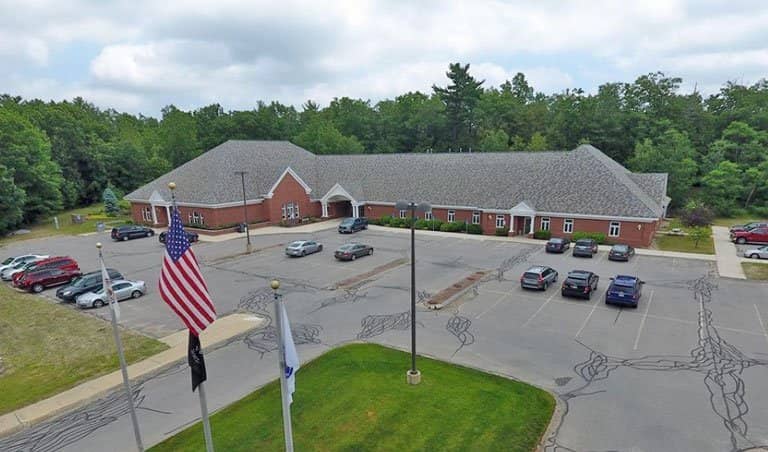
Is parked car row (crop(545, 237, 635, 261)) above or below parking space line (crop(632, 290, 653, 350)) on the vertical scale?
above

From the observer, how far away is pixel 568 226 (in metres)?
40.9

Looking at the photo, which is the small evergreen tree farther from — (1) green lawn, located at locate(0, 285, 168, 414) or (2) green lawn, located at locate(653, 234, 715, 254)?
(2) green lawn, located at locate(653, 234, 715, 254)

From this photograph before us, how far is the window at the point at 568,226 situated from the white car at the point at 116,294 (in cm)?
3564

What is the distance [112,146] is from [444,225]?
2525 inches

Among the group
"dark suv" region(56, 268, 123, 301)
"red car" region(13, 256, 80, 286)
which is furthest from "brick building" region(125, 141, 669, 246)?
"dark suv" region(56, 268, 123, 301)

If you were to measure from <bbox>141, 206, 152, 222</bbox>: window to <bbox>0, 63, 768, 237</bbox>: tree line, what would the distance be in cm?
1242

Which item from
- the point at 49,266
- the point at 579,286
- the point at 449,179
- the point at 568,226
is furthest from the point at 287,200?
the point at 579,286

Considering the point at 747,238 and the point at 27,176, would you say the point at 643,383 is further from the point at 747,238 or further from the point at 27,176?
the point at 27,176

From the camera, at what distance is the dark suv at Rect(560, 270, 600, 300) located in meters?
23.4

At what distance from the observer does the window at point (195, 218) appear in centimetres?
4706

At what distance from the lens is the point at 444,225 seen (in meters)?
46.5

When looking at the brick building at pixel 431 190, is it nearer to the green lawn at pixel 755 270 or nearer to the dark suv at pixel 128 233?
the dark suv at pixel 128 233

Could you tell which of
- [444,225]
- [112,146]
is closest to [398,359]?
[444,225]

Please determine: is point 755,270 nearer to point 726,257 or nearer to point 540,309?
point 726,257
